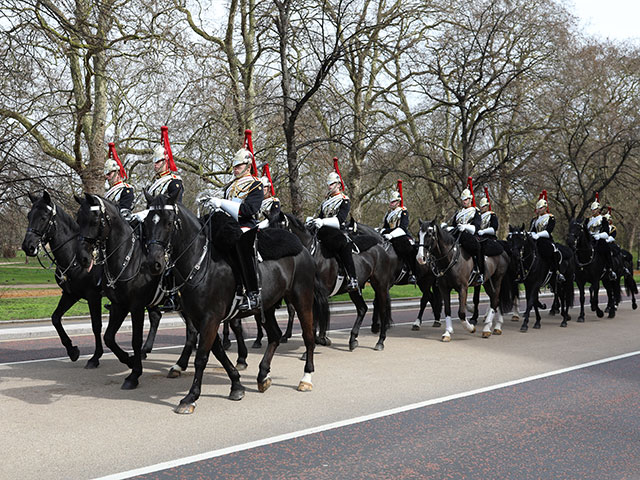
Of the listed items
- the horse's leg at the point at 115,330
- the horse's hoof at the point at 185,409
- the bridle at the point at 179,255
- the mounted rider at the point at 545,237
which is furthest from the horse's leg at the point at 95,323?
the mounted rider at the point at 545,237

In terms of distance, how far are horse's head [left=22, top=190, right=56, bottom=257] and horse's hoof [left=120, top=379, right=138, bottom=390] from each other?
7.34 ft

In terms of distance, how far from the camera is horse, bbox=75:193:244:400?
25.5ft

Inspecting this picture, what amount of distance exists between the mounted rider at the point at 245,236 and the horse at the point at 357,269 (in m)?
2.26

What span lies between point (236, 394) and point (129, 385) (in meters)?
1.45

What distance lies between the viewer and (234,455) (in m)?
5.23

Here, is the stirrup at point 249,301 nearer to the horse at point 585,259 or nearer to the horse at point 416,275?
the horse at point 416,275

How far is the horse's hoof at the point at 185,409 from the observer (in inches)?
257

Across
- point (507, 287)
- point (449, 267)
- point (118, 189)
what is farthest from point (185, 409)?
point (507, 287)

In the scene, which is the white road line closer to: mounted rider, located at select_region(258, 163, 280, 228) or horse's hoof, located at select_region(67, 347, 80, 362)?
mounted rider, located at select_region(258, 163, 280, 228)

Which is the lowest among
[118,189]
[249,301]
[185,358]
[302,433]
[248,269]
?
[302,433]

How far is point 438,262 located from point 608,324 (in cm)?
544

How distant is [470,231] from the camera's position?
13055mm

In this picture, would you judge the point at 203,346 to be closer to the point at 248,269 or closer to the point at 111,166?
the point at 248,269

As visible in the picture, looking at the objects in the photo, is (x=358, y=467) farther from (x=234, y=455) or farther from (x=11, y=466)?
(x=11, y=466)
